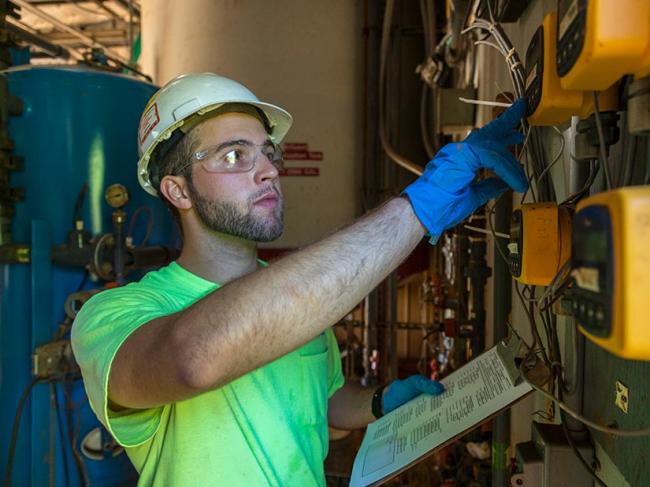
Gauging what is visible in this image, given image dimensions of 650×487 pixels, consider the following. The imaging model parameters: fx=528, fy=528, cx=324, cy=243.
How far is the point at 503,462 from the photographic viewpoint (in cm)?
126

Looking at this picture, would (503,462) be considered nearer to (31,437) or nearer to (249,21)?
(31,437)

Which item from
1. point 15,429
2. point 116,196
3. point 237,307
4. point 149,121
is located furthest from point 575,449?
point 15,429

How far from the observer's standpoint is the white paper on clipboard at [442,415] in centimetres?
79

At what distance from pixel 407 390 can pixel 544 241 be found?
1.87 ft

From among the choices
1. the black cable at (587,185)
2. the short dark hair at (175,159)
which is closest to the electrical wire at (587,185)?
the black cable at (587,185)

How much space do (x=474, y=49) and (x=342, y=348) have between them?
5.17 feet

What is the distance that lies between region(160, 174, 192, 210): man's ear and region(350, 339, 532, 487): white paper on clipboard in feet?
1.99

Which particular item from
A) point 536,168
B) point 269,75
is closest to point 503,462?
point 536,168

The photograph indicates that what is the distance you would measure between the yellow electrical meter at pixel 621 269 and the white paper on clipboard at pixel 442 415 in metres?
0.38

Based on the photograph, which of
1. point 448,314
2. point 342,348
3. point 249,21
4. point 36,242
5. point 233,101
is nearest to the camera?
point 233,101

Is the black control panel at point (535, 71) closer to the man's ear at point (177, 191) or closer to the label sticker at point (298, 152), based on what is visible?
the man's ear at point (177, 191)

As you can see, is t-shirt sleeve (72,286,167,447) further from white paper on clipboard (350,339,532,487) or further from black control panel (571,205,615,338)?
black control panel (571,205,615,338)

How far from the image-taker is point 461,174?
2.46 ft

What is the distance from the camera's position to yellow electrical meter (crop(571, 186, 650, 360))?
0.36 metres
